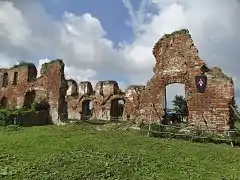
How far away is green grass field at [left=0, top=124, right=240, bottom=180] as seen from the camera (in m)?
12.5

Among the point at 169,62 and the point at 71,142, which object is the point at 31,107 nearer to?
the point at 169,62

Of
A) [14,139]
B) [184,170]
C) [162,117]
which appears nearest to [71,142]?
[14,139]

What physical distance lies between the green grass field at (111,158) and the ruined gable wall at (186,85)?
368cm

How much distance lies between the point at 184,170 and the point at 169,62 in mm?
11109

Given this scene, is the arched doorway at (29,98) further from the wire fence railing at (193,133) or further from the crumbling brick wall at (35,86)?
the wire fence railing at (193,133)

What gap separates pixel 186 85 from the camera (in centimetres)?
2264

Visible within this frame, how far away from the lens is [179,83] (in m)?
23.0

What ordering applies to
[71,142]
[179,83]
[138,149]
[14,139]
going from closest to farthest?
[138,149] → [71,142] → [14,139] → [179,83]

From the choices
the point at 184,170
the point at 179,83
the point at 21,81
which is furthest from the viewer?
the point at 21,81

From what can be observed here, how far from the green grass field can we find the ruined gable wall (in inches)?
145

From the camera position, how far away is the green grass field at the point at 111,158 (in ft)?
40.9

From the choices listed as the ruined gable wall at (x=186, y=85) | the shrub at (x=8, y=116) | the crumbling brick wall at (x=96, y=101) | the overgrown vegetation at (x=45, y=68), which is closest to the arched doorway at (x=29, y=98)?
the overgrown vegetation at (x=45, y=68)

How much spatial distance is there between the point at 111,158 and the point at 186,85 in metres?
9.72

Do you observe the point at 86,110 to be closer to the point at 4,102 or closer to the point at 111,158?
the point at 4,102
